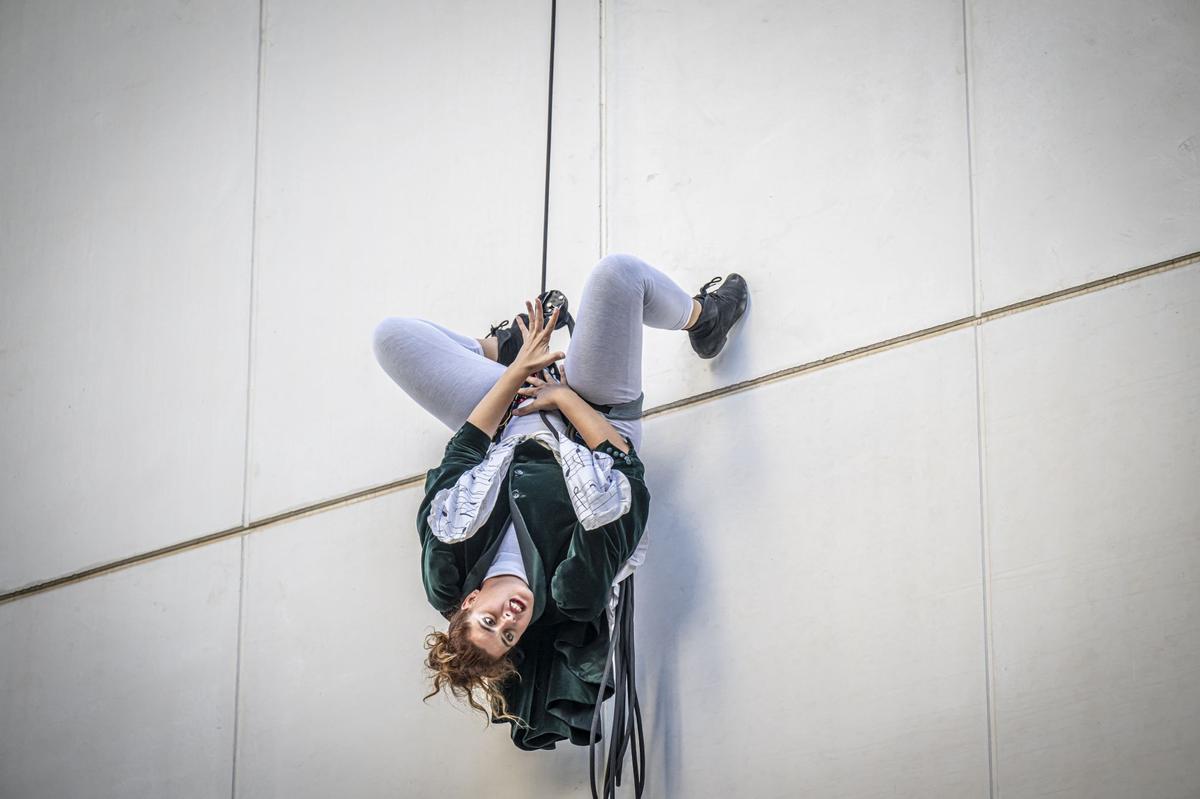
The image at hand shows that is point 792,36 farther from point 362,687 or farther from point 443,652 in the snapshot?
point 362,687

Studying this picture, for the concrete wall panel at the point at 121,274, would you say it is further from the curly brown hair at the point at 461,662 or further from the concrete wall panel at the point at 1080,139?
the concrete wall panel at the point at 1080,139

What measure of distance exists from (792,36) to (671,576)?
120 cm

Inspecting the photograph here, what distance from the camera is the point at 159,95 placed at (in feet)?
11.6

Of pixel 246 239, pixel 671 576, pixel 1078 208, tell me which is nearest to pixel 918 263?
pixel 1078 208

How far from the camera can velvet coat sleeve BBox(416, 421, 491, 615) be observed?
2287 millimetres

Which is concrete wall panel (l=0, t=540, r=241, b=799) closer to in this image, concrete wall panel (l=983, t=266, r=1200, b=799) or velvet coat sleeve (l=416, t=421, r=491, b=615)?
velvet coat sleeve (l=416, t=421, r=491, b=615)

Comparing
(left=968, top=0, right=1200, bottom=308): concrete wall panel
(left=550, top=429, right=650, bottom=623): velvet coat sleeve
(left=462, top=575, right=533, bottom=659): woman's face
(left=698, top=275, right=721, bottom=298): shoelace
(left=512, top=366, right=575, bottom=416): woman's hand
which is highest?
(left=968, top=0, right=1200, bottom=308): concrete wall panel

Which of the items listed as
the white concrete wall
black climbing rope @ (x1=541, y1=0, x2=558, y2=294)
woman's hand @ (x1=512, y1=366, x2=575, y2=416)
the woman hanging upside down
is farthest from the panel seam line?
black climbing rope @ (x1=541, y1=0, x2=558, y2=294)

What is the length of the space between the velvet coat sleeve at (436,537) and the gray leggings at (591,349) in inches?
5.2

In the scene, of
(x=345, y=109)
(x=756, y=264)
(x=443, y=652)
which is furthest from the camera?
(x=345, y=109)

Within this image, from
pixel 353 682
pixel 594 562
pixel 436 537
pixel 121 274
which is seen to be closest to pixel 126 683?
pixel 353 682

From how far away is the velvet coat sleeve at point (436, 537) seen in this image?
7.50 feet

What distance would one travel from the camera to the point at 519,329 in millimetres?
2729

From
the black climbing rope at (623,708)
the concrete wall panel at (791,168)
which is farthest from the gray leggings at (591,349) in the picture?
the concrete wall panel at (791,168)
